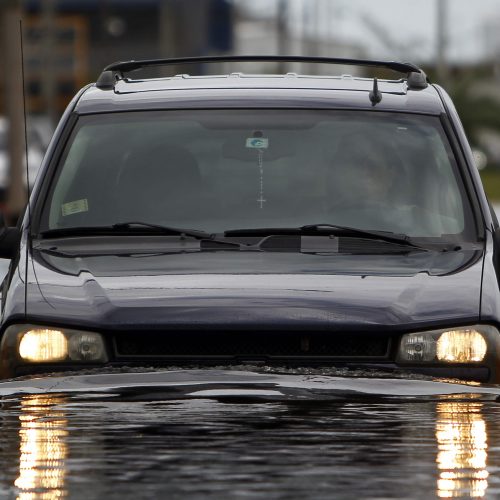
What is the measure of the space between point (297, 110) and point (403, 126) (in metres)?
0.38

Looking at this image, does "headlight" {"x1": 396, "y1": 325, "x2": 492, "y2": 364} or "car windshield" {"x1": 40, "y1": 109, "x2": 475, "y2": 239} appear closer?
"headlight" {"x1": 396, "y1": 325, "x2": 492, "y2": 364}

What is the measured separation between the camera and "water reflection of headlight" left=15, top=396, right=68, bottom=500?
4.39 m

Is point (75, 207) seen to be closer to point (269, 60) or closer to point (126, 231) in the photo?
point (126, 231)

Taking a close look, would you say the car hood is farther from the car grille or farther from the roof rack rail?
the roof rack rail

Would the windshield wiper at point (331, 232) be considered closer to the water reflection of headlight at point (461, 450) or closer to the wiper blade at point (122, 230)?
the wiper blade at point (122, 230)

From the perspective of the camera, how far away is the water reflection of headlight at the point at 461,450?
438cm

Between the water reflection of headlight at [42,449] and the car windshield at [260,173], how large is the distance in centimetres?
176

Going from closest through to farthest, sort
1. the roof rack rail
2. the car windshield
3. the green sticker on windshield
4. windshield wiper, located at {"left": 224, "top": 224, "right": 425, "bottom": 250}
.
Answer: windshield wiper, located at {"left": 224, "top": 224, "right": 425, "bottom": 250} → the car windshield → the green sticker on windshield → the roof rack rail

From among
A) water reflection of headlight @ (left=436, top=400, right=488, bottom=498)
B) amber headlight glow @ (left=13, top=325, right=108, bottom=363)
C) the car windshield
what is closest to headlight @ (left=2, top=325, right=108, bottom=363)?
amber headlight glow @ (left=13, top=325, right=108, bottom=363)

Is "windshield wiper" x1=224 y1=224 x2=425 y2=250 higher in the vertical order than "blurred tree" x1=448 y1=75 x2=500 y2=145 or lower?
higher

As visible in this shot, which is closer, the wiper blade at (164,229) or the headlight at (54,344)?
the headlight at (54,344)

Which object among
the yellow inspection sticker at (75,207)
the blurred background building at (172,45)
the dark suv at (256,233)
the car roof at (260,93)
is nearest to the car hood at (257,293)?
the dark suv at (256,233)

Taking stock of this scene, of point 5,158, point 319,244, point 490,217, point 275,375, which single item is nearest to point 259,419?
point 275,375

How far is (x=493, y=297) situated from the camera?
5918 mm
